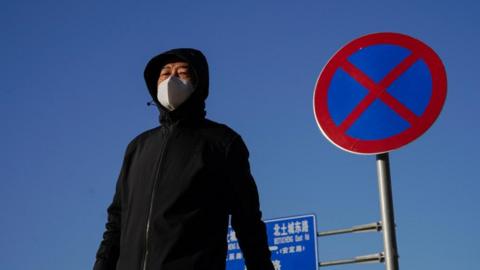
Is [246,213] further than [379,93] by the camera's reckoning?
No

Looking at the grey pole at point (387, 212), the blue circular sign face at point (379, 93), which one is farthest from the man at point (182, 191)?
the blue circular sign face at point (379, 93)

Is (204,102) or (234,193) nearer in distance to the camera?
(234,193)

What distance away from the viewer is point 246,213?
2.92m

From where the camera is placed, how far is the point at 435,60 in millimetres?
5270

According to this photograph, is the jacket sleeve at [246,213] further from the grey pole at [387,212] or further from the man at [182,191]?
the grey pole at [387,212]

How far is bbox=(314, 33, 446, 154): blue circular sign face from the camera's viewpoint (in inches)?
198

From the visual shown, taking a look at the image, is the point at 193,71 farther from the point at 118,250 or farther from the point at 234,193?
the point at 118,250

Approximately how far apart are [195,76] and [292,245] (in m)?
6.39

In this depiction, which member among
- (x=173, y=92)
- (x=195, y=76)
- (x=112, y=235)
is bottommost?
(x=112, y=235)

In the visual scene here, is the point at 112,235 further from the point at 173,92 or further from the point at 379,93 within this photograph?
the point at 379,93

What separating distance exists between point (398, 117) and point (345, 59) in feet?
2.22

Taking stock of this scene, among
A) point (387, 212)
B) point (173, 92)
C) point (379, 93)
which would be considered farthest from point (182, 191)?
point (379, 93)

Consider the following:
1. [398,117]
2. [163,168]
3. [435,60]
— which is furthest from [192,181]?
[435,60]

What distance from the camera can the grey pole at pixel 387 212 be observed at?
4.80 m
